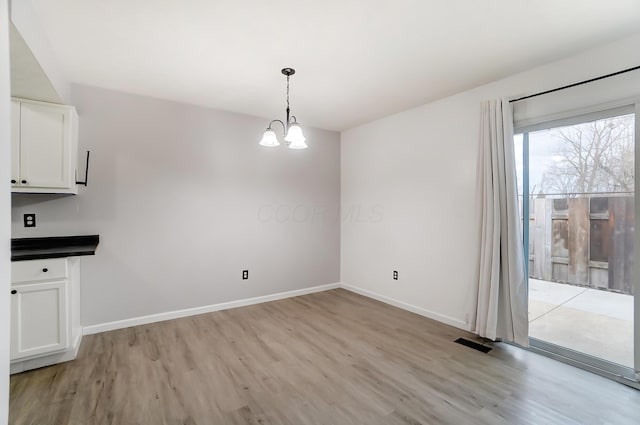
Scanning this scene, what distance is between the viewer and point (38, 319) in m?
2.47

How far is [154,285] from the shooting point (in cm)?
359

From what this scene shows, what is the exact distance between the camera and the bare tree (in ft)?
7.99

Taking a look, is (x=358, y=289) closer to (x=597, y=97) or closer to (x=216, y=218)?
(x=216, y=218)

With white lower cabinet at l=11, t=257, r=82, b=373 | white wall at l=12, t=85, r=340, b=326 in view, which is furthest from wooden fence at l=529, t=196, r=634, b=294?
white lower cabinet at l=11, t=257, r=82, b=373

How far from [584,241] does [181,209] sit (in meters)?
4.29

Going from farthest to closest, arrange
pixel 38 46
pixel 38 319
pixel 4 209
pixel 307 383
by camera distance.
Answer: pixel 38 319, pixel 307 383, pixel 38 46, pixel 4 209

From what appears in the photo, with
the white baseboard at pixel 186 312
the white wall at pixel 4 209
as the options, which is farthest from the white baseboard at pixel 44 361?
the white wall at pixel 4 209

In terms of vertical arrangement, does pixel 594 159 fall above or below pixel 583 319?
above

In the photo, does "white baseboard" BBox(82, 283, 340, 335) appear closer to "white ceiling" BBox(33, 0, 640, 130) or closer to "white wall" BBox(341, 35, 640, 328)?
"white wall" BBox(341, 35, 640, 328)

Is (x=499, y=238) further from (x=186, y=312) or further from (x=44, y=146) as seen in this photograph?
(x=44, y=146)

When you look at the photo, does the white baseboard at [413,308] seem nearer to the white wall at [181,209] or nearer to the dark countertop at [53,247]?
the white wall at [181,209]

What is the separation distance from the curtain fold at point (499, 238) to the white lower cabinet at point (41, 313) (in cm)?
390

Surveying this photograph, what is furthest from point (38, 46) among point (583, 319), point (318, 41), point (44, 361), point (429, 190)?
point (583, 319)

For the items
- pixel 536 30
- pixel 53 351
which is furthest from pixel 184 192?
pixel 536 30
